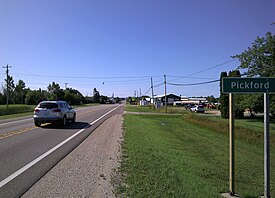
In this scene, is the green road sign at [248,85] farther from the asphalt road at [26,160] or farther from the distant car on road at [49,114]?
the distant car on road at [49,114]

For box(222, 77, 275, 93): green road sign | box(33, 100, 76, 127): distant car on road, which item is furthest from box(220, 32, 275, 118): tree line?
box(222, 77, 275, 93): green road sign

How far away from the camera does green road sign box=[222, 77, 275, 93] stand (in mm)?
5469

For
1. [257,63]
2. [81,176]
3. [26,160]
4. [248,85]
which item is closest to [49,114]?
[26,160]

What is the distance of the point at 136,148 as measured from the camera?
11.1 meters

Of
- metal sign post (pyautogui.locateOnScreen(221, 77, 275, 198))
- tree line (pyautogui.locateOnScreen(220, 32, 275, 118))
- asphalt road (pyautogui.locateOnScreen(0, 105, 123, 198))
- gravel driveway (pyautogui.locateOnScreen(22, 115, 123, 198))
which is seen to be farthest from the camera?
tree line (pyautogui.locateOnScreen(220, 32, 275, 118))

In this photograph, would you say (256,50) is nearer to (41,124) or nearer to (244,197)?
(41,124)

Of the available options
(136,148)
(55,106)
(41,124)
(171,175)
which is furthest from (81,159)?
(41,124)

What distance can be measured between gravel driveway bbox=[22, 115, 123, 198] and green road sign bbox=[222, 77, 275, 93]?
9.87 ft

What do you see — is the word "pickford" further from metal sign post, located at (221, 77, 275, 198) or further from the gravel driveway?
the gravel driveway

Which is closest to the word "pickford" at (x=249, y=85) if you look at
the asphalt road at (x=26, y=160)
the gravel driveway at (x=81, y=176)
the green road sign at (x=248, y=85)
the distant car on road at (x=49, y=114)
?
the green road sign at (x=248, y=85)

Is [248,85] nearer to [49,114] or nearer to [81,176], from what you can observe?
[81,176]

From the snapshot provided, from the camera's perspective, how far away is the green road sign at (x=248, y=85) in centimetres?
547

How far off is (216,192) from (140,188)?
5.12 ft

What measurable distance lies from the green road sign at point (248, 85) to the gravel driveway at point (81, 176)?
118 inches
